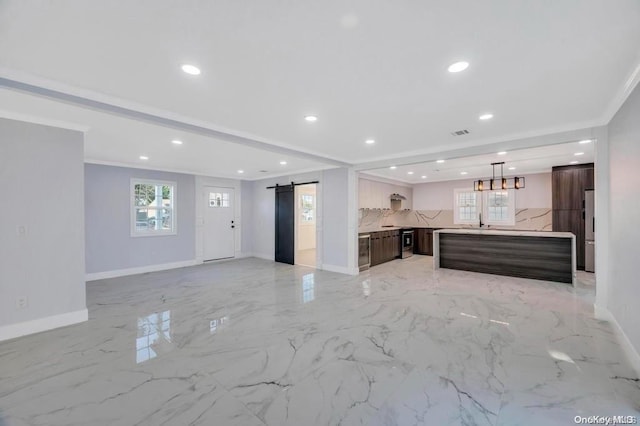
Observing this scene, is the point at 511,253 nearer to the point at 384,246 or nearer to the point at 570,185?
the point at 570,185

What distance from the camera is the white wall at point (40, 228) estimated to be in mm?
3113

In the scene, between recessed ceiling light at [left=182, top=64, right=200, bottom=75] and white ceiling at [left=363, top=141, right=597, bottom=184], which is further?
white ceiling at [left=363, top=141, right=597, bottom=184]

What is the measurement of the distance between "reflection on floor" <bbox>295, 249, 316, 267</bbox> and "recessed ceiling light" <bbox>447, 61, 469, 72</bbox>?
577 cm

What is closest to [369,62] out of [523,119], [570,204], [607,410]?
[523,119]

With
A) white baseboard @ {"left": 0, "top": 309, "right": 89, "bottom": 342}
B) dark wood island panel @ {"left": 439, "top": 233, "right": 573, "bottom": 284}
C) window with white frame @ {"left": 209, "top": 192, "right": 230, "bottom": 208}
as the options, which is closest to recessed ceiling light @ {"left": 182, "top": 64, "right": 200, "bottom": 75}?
white baseboard @ {"left": 0, "top": 309, "right": 89, "bottom": 342}

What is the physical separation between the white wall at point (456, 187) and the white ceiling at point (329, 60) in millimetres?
4823

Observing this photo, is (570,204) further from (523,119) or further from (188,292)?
(188,292)

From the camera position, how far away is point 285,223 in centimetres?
765

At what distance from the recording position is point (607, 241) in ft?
11.3

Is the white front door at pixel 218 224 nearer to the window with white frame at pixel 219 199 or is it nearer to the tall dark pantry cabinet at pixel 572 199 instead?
the window with white frame at pixel 219 199

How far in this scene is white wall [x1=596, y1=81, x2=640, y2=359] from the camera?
8.21ft

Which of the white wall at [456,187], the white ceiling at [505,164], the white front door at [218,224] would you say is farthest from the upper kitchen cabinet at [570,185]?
the white front door at [218,224]

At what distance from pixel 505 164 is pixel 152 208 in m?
8.57

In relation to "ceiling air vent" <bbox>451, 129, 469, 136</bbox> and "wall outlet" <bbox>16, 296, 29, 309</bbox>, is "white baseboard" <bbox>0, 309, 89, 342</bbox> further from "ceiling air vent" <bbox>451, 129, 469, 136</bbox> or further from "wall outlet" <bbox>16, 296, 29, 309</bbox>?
"ceiling air vent" <bbox>451, 129, 469, 136</bbox>
